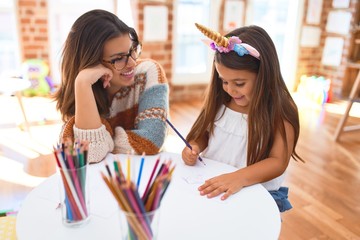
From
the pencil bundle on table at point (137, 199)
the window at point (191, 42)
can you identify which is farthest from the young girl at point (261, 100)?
the window at point (191, 42)

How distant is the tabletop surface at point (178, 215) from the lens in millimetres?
721

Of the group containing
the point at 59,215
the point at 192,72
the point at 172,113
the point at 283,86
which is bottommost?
the point at 172,113

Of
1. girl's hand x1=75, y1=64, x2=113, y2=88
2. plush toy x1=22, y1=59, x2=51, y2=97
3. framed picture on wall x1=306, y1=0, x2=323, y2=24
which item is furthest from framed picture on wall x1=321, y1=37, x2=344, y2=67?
girl's hand x1=75, y1=64, x2=113, y2=88

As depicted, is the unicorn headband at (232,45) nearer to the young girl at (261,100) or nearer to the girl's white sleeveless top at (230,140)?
the young girl at (261,100)

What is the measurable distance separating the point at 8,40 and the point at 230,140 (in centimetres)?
339

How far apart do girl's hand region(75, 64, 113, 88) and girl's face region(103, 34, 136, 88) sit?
31 millimetres

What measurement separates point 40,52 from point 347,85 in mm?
3881

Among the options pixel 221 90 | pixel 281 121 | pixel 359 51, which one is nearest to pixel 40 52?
pixel 221 90

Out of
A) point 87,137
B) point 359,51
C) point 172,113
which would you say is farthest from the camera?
point 359,51

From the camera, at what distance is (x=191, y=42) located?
4.09 meters

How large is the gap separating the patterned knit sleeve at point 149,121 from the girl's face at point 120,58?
90 mm

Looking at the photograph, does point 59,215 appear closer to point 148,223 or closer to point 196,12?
point 148,223

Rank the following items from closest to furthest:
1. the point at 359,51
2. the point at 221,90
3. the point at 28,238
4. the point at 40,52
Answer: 1. the point at 28,238
2. the point at 221,90
3. the point at 40,52
4. the point at 359,51

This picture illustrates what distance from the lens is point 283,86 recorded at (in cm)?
116
